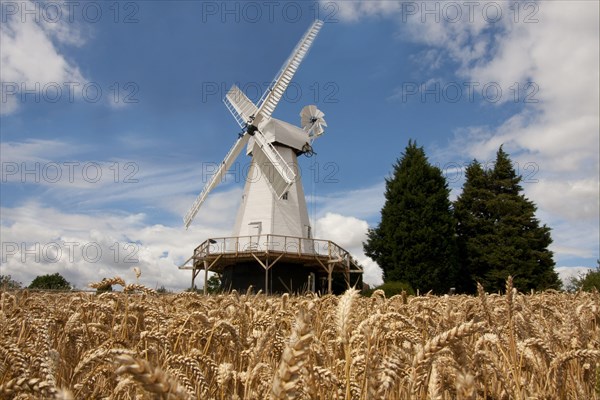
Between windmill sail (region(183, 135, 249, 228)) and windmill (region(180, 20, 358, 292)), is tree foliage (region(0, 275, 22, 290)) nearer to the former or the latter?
windmill (region(180, 20, 358, 292))

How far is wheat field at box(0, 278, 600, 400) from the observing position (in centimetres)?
130

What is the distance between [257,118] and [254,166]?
11.3 feet

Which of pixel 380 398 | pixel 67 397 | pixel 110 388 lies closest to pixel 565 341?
pixel 380 398

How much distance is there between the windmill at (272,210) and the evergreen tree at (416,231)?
345 centimetres

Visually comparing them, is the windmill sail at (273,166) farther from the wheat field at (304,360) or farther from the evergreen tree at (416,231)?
the wheat field at (304,360)

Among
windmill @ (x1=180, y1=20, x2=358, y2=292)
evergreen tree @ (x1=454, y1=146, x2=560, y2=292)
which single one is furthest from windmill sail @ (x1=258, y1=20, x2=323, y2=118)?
evergreen tree @ (x1=454, y1=146, x2=560, y2=292)

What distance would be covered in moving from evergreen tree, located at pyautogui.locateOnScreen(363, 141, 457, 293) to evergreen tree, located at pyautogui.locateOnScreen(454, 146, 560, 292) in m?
2.90

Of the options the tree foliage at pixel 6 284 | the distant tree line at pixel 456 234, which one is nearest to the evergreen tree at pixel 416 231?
the distant tree line at pixel 456 234

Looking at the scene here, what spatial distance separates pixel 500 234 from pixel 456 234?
9.78ft

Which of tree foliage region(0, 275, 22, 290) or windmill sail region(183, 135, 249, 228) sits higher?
windmill sail region(183, 135, 249, 228)

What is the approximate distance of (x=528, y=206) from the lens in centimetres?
3362

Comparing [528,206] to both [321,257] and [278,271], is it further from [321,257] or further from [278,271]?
[278,271]

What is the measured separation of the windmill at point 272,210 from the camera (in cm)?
2717

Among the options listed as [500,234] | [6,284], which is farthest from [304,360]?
[500,234]
